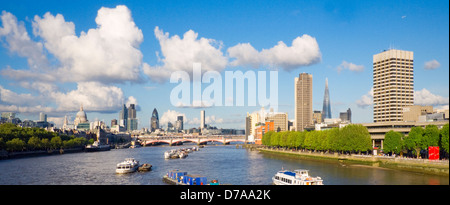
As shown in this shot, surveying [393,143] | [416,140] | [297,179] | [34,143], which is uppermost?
[416,140]

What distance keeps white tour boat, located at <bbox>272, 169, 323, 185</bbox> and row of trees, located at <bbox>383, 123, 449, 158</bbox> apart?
21.8m

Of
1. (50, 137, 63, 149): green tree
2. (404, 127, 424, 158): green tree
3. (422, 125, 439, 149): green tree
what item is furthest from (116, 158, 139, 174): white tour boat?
(50, 137, 63, 149): green tree

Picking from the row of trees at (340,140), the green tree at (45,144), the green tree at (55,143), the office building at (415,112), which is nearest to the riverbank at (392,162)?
the row of trees at (340,140)

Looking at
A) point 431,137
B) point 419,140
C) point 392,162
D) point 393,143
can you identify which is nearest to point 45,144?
point 393,143

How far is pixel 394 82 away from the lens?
493 feet

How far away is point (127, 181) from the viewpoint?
1881 inches

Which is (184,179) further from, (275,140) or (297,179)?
(275,140)

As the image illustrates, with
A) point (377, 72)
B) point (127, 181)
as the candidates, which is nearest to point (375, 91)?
point (377, 72)

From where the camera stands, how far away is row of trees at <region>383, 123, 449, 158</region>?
54.2 meters

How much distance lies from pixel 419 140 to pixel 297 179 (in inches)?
1141

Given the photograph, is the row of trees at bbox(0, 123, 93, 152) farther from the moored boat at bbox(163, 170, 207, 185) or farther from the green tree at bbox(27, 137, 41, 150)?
the moored boat at bbox(163, 170, 207, 185)
